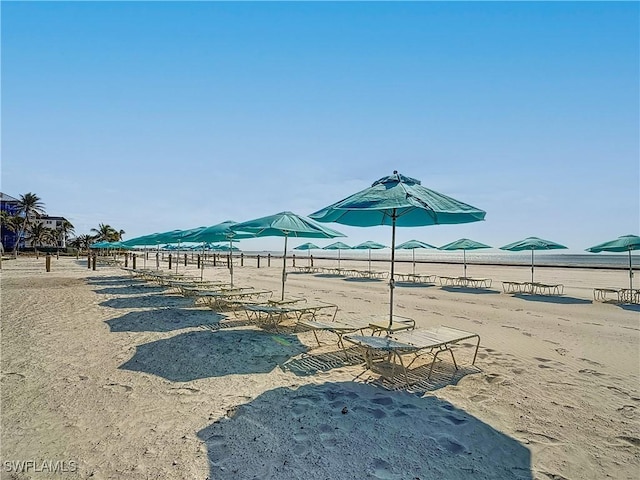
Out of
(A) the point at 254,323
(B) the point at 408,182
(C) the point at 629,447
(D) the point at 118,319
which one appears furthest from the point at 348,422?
(D) the point at 118,319

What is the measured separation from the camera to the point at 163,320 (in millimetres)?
8016

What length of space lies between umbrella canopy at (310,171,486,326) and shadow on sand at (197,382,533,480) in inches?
67.3

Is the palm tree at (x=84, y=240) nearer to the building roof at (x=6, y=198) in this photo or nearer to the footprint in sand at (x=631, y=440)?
the building roof at (x=6, y=198)

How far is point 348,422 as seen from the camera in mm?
3471

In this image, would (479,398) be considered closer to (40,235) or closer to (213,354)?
(213,354)

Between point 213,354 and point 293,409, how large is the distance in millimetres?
2283

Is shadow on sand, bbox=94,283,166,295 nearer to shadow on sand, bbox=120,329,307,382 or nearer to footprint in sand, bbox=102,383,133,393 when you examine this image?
shadow on sand, bbox=120,329,307,382

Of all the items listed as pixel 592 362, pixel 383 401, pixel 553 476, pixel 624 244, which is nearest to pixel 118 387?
pixel 383 401

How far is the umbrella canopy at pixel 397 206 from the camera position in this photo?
4.35 metres

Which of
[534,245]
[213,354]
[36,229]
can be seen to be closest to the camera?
[213,354]

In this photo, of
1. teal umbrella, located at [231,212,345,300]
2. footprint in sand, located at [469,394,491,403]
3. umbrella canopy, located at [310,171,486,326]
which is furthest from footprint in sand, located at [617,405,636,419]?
teal umbrella, located at [231,212,345,300]

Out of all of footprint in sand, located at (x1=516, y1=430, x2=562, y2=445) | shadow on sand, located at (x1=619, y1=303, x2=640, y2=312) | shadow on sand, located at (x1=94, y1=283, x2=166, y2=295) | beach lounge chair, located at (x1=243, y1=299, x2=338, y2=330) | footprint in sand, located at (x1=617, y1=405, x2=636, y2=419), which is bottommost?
shadow on sand, located at (x1=619, y1=303, x2=640, y2=312)

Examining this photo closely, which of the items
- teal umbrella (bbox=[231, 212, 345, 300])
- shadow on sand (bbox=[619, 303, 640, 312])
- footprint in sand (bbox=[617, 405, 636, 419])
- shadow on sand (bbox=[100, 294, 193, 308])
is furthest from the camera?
shadow on sand (bbox=[619, 303, 640, 312])

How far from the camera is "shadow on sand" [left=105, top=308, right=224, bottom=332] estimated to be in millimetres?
7250
